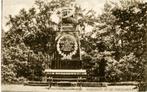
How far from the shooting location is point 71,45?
300 cm

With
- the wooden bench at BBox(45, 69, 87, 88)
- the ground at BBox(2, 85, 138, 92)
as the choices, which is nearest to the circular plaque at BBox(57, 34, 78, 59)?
the wooden bench at BBox(45, 69, 87, 88)

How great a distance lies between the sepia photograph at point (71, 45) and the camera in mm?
2932

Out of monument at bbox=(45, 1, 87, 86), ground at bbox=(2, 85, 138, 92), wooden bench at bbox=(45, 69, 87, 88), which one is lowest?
ground at bbox=(2, 85, 138, 92)

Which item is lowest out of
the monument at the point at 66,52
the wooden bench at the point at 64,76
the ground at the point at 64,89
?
the ground at the point at 64,89

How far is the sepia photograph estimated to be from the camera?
2932 mm

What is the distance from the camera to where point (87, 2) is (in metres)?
2.95

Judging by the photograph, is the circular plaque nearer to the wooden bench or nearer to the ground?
the wooden bench

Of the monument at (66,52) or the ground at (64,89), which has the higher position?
the monument at (66,52)

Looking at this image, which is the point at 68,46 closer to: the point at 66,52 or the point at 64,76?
the point at 66,52

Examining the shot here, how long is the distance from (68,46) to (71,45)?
3cm

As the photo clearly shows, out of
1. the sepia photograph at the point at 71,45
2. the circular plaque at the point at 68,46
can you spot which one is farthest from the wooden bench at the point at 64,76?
the circular plaque at the point at 68,46

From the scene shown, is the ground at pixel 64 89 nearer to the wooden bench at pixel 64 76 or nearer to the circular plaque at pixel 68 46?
the wooden bench at pixel 64 76

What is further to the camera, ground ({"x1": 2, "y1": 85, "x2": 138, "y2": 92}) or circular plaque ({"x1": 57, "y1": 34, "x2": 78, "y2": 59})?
circular plaque ({"x1": 57, "y1": 34, "x2": 78, "y2": 59})

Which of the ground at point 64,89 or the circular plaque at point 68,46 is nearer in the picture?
the ground at point 64,89
